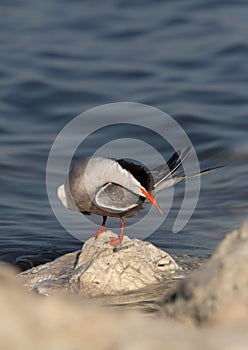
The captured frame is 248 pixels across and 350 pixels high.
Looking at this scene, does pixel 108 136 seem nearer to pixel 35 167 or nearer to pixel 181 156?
pixel 35 167

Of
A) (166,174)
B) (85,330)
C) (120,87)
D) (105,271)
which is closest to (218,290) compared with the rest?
(85,330)

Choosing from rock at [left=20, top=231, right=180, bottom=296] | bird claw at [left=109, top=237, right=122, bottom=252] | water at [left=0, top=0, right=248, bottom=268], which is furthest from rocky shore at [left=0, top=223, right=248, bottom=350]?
water at [left=0, top=0, right=248, bottom=268]

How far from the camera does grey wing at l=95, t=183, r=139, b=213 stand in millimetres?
6703

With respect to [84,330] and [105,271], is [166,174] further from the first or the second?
[84,330]

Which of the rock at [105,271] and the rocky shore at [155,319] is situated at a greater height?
the rocky shore at [155,319]

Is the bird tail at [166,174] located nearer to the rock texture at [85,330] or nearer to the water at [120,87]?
the water at [120,87]

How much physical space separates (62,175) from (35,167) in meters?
0.79

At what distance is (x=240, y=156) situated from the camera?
443 inches

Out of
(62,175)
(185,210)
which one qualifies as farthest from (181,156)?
(62,175)

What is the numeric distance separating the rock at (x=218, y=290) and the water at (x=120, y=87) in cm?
441

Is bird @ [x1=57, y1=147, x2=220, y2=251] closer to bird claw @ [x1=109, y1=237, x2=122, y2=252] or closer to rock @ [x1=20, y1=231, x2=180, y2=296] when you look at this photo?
bird claw @ [x1=109, y1=237, x2=122, y2=252]

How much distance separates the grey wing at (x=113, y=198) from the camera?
6703 millimetres

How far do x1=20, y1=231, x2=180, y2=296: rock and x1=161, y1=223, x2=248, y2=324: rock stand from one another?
9.29 feet

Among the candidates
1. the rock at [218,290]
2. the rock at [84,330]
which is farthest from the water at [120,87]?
the rock at [84,330]
